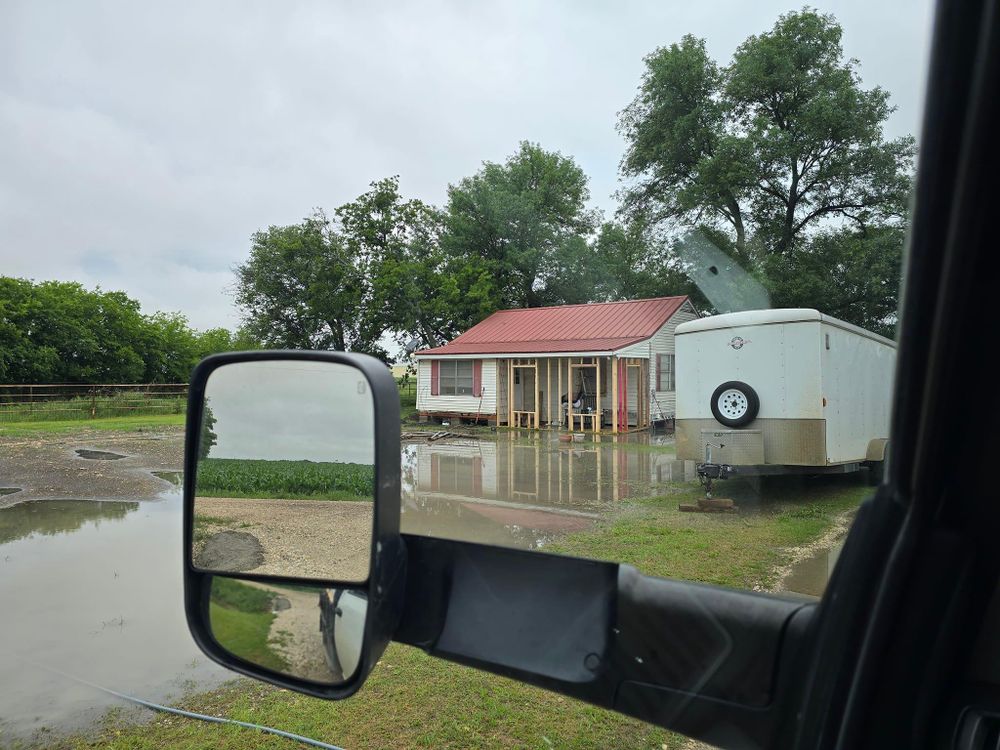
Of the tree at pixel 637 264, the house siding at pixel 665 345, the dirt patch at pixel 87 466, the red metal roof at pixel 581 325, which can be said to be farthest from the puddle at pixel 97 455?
the tree at pixel 637 264

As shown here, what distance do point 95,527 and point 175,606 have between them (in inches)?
55.6

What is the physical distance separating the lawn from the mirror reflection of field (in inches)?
49.7

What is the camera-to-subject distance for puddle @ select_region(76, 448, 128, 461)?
7775mm

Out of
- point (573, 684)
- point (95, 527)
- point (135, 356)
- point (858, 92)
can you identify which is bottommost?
point (95, 527)

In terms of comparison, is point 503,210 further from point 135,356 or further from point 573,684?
point 573,684

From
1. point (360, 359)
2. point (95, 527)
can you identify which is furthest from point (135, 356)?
point (360, 359)

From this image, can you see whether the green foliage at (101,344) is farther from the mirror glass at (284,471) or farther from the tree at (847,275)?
the tree at (847,275)

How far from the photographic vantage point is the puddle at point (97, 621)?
297 centimetres

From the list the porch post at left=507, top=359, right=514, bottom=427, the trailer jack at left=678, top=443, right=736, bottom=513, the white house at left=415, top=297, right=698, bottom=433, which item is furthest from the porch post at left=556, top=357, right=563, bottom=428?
the trailer jack at left=678, top=443, right=736, bottom=513

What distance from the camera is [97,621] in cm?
356

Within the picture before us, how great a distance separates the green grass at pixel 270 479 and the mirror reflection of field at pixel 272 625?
15cm

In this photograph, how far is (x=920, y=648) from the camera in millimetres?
645

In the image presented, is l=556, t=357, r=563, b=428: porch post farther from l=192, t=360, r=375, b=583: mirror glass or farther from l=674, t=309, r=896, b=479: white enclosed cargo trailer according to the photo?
l=192, t=360, r=375, b=583: mirror glass

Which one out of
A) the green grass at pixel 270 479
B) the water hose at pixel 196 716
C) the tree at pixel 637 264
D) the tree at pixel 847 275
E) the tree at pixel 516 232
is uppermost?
the tree at pixel 516 232
